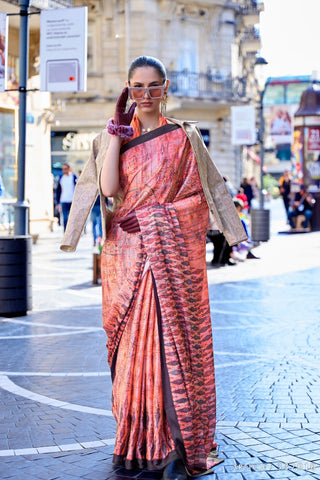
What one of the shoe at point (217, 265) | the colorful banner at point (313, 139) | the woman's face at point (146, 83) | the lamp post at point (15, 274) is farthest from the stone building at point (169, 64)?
the woman's face at point (146, 83)

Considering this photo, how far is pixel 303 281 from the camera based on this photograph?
12617 mm

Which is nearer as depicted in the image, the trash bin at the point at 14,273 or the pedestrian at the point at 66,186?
the trash bin at the point at 14,273

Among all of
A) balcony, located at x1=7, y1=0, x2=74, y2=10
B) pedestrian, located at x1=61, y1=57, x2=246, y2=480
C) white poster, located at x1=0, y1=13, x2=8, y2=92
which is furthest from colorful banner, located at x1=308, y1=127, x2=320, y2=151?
pedestrian, located at x1=61, y1=57, x2=246, y2=480

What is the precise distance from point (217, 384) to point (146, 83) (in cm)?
258

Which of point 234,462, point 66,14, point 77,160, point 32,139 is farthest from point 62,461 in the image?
point 77,160

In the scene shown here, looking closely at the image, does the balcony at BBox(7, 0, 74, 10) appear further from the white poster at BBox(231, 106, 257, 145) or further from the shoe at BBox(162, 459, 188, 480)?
the shoe at BBox(162, 459, 188, 480)

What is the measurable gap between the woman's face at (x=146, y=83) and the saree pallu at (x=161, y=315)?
19cm

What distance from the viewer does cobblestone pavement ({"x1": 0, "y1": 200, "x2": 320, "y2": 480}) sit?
442 cm

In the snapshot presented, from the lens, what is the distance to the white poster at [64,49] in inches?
392

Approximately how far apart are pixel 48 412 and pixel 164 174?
6.51 ft

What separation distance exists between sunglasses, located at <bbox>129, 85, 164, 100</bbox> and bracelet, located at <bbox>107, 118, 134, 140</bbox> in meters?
0.20

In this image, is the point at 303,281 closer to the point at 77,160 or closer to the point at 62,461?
the point at 62,461

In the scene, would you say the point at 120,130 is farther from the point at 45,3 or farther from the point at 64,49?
the point at 45,3

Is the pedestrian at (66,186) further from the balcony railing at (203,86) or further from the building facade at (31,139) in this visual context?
the balcony railing at (203,86)
